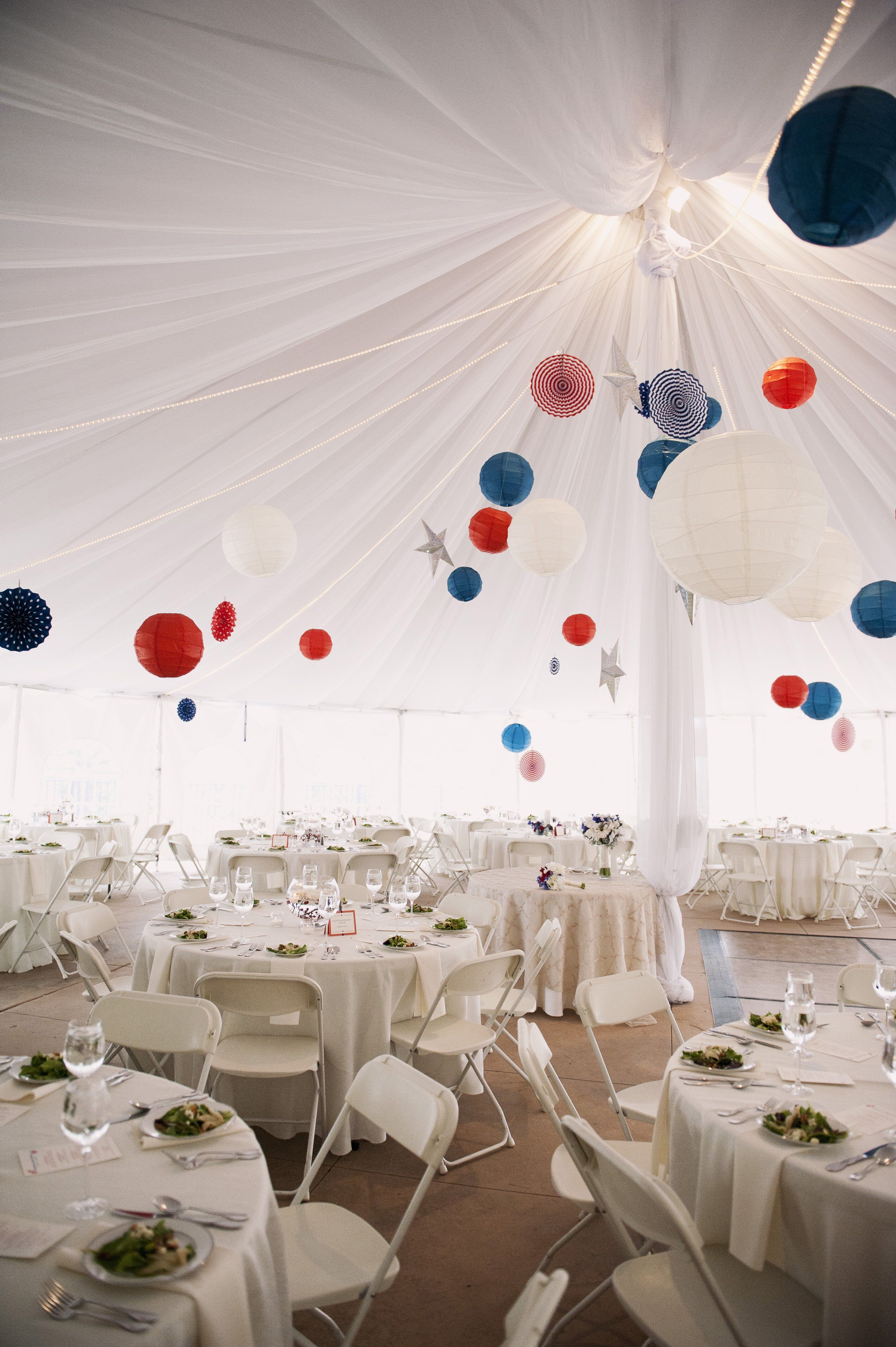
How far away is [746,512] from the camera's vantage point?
8.64 ft

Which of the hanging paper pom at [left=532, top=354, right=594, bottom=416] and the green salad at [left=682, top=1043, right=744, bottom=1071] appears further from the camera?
the hanging paper pom at [left=532, top=354, right=594, bottom=416]

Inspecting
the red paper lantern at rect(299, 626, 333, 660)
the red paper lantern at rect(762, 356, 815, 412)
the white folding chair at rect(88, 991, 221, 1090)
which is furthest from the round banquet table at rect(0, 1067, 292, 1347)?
the red paper lantern at rect(299, 626, 333, 660)

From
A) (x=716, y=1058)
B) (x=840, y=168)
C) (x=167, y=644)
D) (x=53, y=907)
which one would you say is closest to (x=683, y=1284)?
(x=716, y=1058)

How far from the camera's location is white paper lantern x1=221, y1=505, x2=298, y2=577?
4.60 metres

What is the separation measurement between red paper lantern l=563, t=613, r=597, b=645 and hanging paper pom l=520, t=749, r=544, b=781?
5.66 m

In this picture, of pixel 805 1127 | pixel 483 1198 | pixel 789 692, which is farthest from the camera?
pixel 789 692

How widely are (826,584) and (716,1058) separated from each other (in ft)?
8.58

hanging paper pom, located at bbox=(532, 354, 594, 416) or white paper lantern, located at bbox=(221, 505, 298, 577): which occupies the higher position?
hanging paper pom, located at bbox=(532, 354, 594, 416)

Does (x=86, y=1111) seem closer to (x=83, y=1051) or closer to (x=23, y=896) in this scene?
(x=83, y=1051)

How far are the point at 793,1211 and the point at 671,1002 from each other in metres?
3.76

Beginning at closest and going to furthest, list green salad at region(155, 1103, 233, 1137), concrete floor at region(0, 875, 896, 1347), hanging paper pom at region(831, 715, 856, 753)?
1. green salad at region(155, 1103, 233, 1137)
2. concrete floor at region(0, 875, 896, 1347)
3. hanging paper pom at region(831, 715, 856, 753)

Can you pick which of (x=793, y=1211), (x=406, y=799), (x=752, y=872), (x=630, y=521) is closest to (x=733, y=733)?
(x=752, y=872)

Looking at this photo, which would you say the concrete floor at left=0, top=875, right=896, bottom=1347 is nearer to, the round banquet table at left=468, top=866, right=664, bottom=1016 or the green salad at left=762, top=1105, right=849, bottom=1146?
the round banquet table at left=468, top=866, right=664, bottom=1016

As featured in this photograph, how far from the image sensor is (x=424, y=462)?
6.33m
